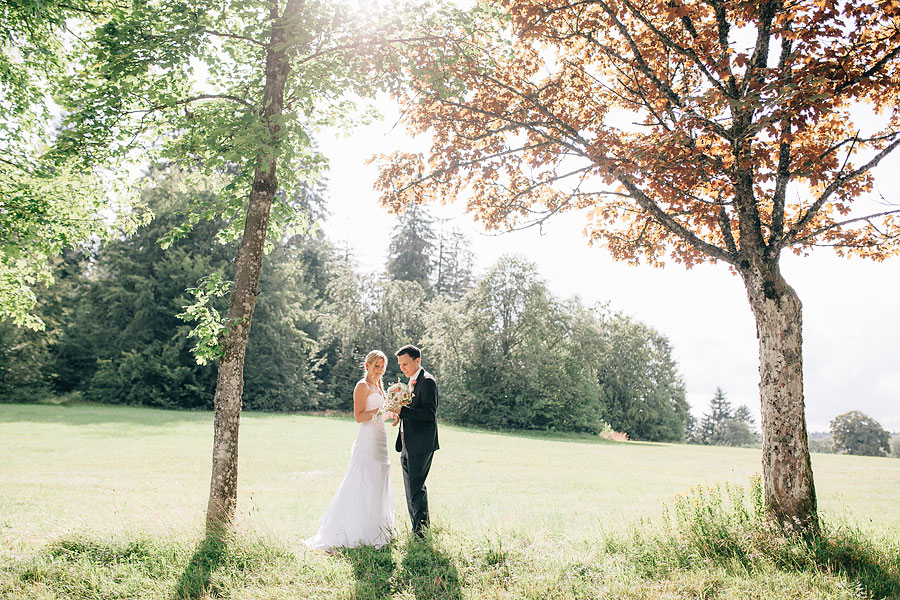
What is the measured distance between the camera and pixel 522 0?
7.21 metres

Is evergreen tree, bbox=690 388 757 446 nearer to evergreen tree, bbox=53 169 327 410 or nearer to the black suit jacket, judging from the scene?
evergreen tree, bbox=53 169 327 410

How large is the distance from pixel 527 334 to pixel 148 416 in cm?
2066

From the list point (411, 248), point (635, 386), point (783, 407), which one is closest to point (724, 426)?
point (635, 386)

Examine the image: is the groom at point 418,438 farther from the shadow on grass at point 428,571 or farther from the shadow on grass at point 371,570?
the shadow on grass at point 371,570

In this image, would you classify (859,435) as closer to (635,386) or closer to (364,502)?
(635,386)

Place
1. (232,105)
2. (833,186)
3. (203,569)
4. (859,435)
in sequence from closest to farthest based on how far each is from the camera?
1. (203,569)
2. (833,186)
3. (232,105)
4. (859,435)

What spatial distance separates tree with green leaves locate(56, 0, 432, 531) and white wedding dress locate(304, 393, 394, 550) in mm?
1205

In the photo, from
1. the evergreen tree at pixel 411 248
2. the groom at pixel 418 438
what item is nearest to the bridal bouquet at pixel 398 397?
the groom at pixel 418 438

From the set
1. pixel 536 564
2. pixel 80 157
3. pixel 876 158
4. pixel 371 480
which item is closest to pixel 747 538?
pixel 536 564

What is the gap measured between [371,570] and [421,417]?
1.64 metres

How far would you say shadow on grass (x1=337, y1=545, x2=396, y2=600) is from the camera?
4.74m

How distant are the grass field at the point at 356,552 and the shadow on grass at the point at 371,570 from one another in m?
0.02

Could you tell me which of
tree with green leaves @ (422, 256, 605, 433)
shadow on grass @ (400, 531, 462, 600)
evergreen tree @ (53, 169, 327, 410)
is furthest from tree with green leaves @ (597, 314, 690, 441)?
shadow on grass @ (400, 531, 462, 600)

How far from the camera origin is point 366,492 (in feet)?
21.8
